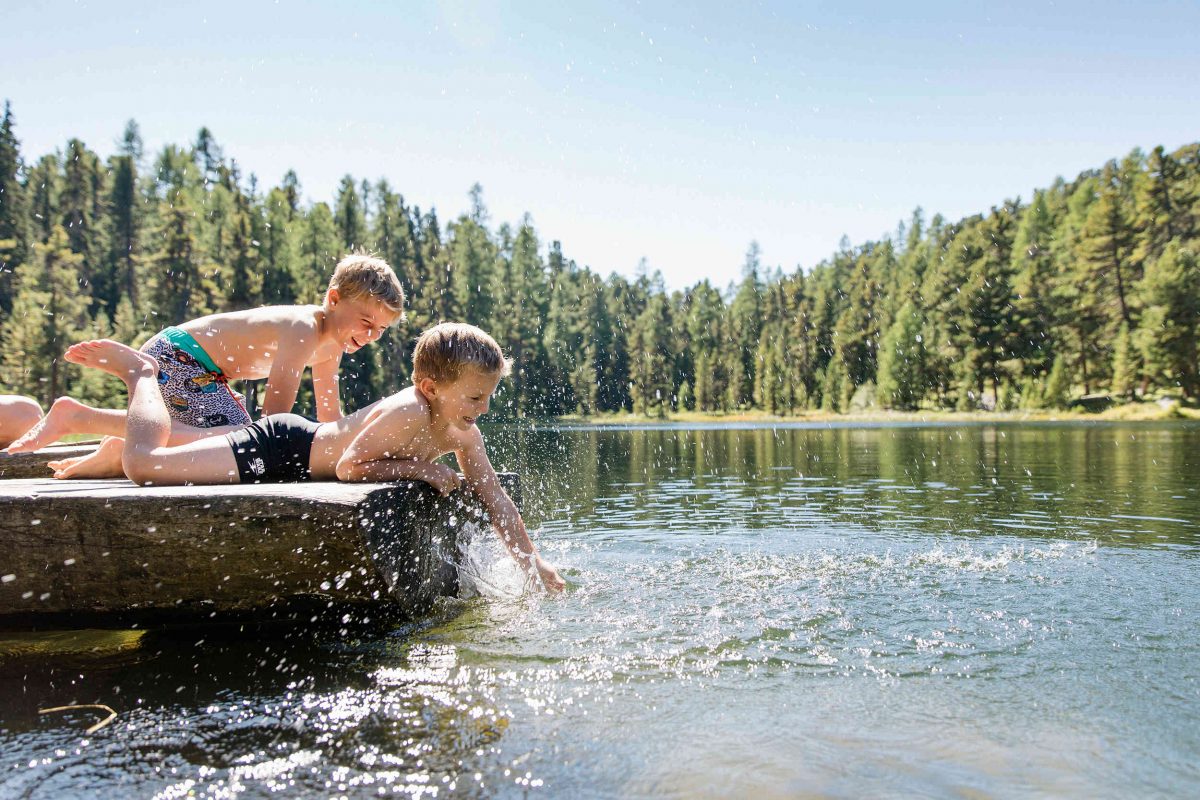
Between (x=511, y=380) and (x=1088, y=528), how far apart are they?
68.6 meters

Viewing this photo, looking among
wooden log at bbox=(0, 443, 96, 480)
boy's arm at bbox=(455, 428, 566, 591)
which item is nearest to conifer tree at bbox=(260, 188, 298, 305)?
wooden log at bbox=(0, 443, 96, 480)

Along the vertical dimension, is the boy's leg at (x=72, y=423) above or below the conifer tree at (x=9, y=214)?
below

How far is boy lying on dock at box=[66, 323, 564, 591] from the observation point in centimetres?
380

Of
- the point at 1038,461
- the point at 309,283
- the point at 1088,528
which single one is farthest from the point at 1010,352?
the point at 1088,528

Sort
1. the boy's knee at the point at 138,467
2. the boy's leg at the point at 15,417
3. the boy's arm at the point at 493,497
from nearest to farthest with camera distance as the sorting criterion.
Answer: the boy's knee at the point at 138,467
the boy's arm at the point at 493,497
the boy's leg at the point at 15,417

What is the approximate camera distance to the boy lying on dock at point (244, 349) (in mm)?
4461

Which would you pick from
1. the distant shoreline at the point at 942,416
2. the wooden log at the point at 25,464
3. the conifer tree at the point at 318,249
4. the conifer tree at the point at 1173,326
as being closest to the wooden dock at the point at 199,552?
the wooden log at the point at 25,464

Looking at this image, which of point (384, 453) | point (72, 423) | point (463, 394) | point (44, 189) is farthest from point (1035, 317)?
point (44, 189)

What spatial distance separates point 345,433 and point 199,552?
95 centimetres

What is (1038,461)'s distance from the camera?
1711 centimetres

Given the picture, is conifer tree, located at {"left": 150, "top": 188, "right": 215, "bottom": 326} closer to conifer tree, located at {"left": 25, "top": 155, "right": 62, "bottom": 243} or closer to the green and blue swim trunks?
conifer tree, located at {"left": 25, "top": 155, "right": 62, "bottom": 243}

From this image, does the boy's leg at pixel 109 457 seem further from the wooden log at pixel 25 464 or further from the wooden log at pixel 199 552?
the wooden log at pixel 25 464

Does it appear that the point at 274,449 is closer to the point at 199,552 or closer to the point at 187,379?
the point at 199,552

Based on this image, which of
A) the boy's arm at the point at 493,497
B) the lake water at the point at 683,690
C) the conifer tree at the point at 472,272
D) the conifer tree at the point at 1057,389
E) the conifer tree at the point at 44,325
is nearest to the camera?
the lake water at the point at 683,690
